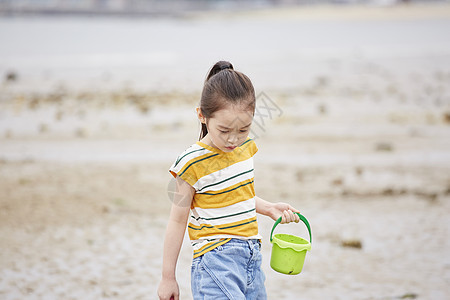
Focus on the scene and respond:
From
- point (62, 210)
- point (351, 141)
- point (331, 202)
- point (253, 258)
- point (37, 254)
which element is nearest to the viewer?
point (253, 258)

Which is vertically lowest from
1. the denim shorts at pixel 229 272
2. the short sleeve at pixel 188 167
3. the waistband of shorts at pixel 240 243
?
the denim shorts at pixel 229 272

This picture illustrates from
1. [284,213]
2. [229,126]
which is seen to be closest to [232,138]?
[229,126]

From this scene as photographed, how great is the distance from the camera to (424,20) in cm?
5791

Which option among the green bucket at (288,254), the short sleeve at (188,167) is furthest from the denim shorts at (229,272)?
the short sleeve at (188,167)

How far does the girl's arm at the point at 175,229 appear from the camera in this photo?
2275mm

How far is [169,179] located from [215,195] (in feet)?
12.3

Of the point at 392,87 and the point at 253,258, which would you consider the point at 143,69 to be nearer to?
the point at 392,87

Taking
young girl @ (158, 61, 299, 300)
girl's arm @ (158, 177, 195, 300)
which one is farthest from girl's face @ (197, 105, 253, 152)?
girl's arm @ (158, 177, 195, 300)

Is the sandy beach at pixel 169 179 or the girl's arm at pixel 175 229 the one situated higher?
the girl's arm at pixel 175 229

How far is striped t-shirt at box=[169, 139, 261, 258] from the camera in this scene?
2260 millimetres

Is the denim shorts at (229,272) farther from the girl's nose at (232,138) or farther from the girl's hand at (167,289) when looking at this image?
the girl's nose at (232,138)

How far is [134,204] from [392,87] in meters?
9.58

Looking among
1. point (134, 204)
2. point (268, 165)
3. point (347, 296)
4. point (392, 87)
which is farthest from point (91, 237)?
point (392, 87)

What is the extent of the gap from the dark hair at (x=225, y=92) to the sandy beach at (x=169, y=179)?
0.36m
